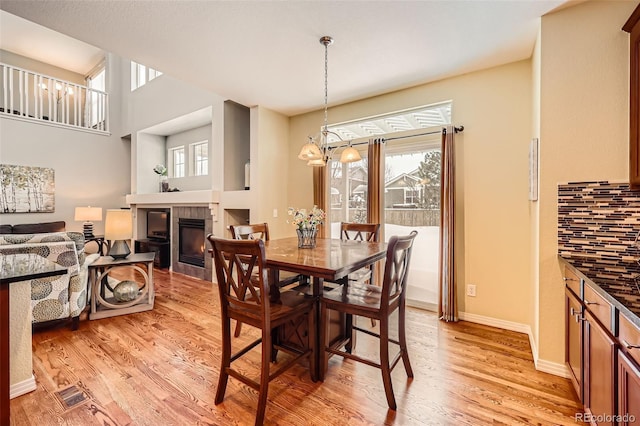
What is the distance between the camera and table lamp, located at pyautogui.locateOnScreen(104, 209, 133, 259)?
130 inches

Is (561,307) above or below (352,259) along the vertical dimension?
below

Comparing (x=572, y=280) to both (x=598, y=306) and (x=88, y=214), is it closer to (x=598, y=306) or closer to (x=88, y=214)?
(x=598, y=306)

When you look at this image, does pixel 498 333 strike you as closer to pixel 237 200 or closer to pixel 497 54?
pixel 497 54

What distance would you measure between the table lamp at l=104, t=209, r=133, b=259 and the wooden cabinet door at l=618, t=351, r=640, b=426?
4.04 m

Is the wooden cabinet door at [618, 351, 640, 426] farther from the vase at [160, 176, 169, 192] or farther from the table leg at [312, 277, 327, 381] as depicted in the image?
the vase at [160, 176, 169, 192]

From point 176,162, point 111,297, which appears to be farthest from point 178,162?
point 111,297

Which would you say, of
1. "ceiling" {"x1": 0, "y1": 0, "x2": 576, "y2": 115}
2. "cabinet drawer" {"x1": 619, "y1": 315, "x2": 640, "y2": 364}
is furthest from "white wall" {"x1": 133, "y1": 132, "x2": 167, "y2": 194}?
"cabinet drawer" {"x1": 619, "y1": 315, "x2": 640, "y2": 364}

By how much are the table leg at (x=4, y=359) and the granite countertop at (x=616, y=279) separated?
8.54ft

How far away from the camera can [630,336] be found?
1.04m

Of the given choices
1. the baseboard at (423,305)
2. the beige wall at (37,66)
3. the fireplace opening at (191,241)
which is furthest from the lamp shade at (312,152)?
the beige wall at (37,66)

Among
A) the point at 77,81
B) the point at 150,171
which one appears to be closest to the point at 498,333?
the point at 150,171

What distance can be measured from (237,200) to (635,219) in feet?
13.7

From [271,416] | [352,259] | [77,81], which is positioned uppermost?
[77,81]

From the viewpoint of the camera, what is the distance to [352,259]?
75.5 inches
